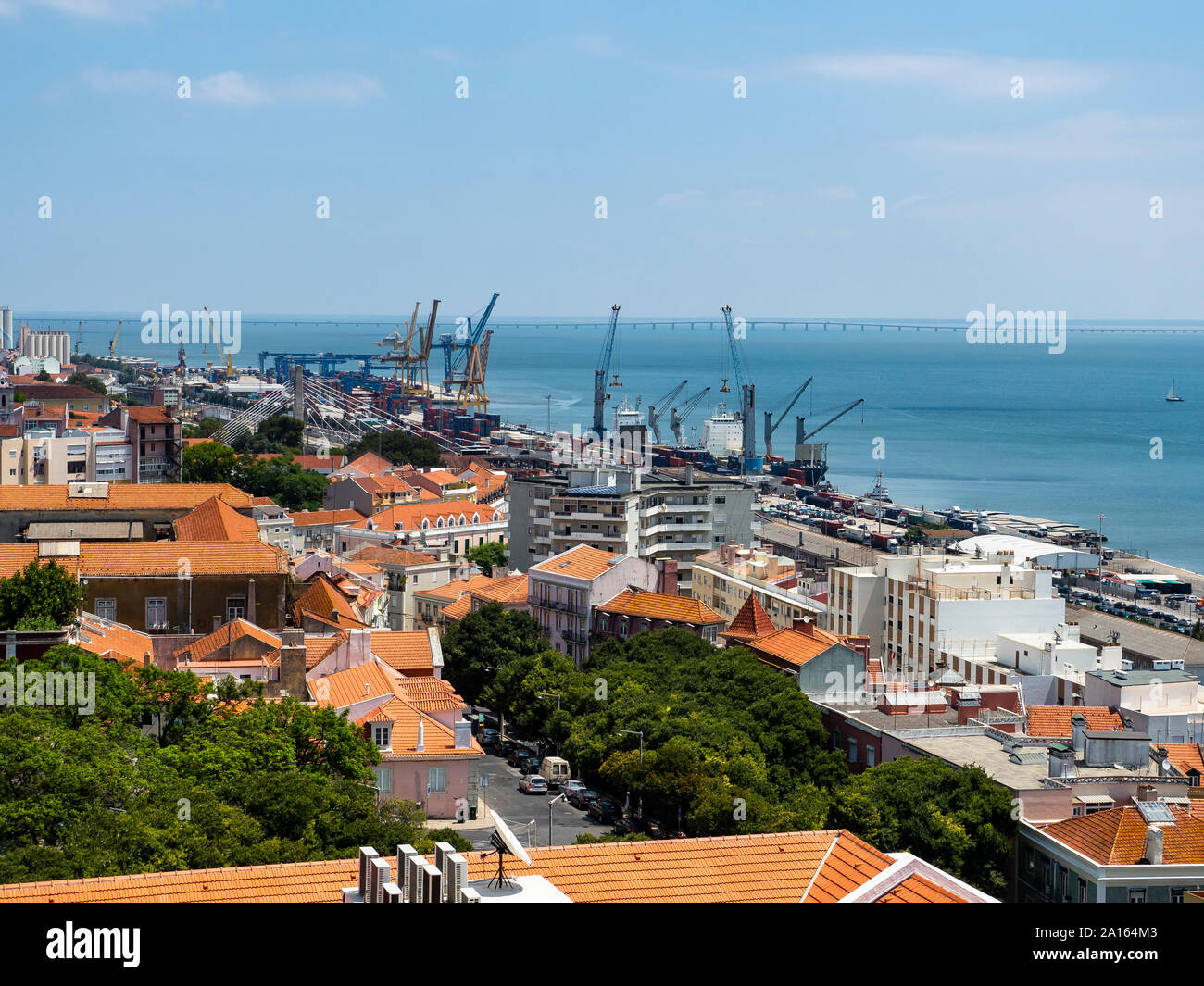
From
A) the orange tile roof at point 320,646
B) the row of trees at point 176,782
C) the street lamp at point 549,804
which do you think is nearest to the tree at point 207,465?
the orange tile roof at point 320,646

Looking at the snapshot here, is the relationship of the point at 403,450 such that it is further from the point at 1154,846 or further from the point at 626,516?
the point at 1154,846

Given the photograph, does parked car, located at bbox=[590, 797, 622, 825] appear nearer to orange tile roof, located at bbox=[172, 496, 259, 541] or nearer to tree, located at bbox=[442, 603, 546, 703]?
tree, located at bbox=[442, 603, 546, 703]

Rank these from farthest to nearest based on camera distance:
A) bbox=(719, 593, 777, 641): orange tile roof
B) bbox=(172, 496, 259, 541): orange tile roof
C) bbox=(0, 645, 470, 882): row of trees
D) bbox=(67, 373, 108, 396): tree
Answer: bbox=(67, 373, 108, 396): tree, bbox=(719, 593, 777, 641): orange tile roof, bbox=(172, 496, 259, 541): orange tile roof, bbox=(0, 645, 470, 882): row of trees

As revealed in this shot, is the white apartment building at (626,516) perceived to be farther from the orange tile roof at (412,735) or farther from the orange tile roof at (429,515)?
the orange tile roof at (412,735)

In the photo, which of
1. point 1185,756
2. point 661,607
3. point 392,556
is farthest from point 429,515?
point 1185,756

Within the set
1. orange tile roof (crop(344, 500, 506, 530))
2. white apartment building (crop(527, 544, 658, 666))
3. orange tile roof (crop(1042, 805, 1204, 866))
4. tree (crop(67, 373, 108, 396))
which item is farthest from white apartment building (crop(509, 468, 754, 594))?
tree (crop(67, 373, 108, 396))

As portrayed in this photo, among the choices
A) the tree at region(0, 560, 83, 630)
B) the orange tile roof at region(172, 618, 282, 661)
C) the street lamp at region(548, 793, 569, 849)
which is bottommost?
the street lamp at region(548, 793, 569, 849)

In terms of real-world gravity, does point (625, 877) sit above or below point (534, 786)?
above
